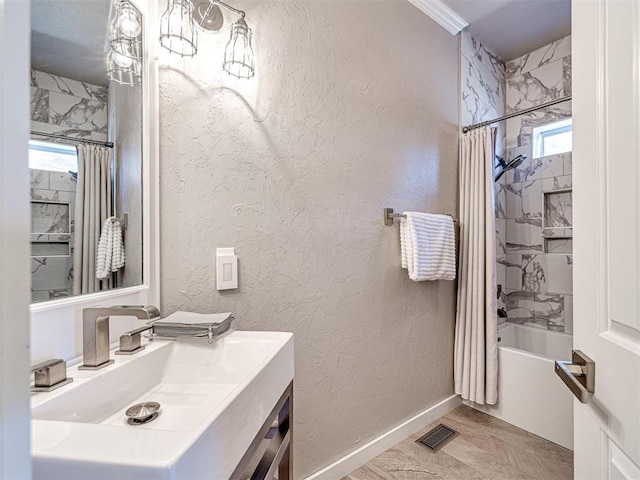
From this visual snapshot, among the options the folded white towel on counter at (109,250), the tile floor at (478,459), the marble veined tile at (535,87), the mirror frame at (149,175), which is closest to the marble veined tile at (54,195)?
the folded white towel on counter at (109,250)

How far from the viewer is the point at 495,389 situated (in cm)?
190

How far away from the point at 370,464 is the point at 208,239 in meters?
1.40

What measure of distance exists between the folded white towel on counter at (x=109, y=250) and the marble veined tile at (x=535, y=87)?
2.97 meters

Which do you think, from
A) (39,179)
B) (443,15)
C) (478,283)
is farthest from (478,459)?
(443,15)

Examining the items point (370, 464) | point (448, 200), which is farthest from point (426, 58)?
point (370, 464)

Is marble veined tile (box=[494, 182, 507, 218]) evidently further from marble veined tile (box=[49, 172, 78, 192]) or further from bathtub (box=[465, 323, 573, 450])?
marble veined tile (box=[49, 172, 78, 192])

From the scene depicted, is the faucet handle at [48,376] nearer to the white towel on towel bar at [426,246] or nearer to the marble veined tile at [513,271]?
the white towel on towel bar at [426,246]

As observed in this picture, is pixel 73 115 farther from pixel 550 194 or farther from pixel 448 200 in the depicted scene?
pixel 550 194

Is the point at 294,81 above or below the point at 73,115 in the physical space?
above

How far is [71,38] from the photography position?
830mm

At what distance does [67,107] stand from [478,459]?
7.37 ft

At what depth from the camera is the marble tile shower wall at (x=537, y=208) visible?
7.24 ft

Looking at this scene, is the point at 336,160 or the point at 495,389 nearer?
the point at 336,160

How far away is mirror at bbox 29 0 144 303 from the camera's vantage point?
74 cm
